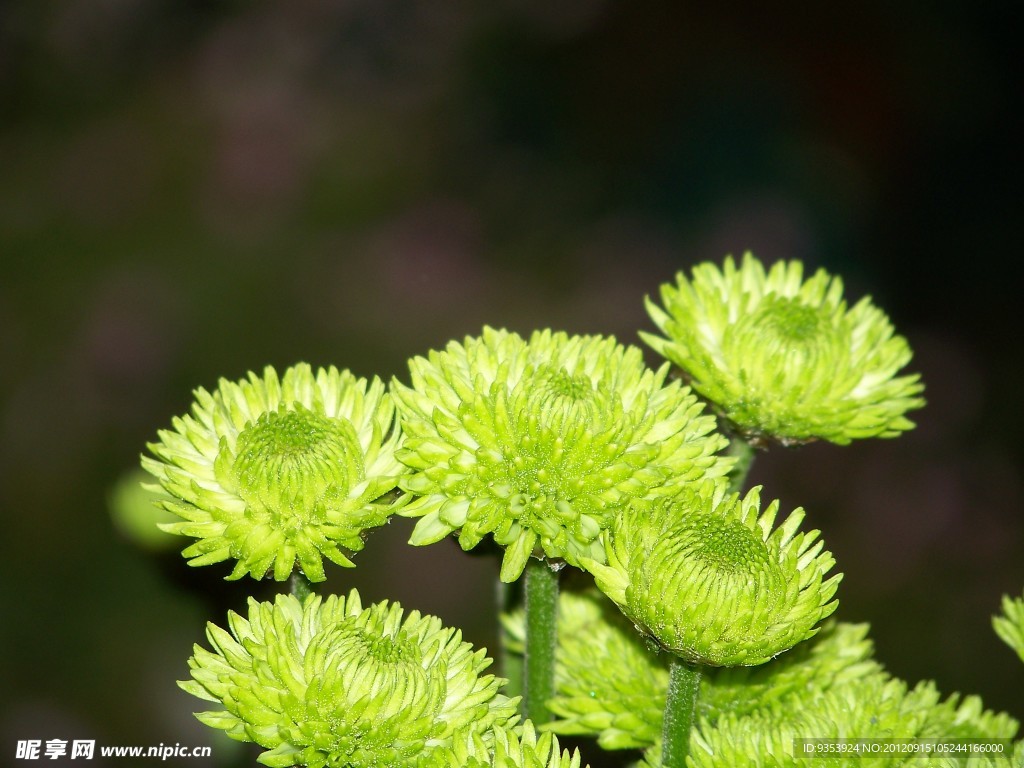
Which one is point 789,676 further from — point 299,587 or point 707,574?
point 299,587

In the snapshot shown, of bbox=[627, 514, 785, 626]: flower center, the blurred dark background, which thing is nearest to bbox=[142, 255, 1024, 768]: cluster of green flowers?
bbox=[627, 514, 785, 626]: flower center

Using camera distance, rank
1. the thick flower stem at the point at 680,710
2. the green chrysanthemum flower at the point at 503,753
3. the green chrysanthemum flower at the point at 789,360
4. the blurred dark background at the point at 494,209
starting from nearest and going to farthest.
Result: the green chrysanthemum flower at the point at 503,753
the thick flower stem at the point at 680,710
the green chrysanthemum flower at the point at 789,360
the blurred dark background at the point at 494,209

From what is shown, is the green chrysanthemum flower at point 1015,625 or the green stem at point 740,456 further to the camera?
the green stem at point 740,456

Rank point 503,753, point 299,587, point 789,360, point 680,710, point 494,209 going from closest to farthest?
1. point 503,753
2. point 680,710
3. point 299,587
4. point 789,360
5. point 494,209

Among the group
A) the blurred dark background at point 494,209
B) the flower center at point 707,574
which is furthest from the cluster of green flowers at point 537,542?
the blurred dark background at point 494,209

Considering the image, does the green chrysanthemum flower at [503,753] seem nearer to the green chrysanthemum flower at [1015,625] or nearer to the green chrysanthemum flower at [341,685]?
the green chrysanthemum flower at [341,685]

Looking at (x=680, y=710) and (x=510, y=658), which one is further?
(x=510, y=658)

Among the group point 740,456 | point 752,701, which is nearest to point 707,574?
point 752,701

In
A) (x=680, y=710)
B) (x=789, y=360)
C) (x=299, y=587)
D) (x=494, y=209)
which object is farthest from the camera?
Result: (x=494, y=209)
